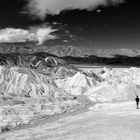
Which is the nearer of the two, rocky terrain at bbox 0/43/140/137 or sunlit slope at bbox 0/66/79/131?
sunlit slope at bbox 0/66/79/131

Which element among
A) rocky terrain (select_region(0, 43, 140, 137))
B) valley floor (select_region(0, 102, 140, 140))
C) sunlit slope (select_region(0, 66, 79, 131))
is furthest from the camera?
rocky terrain (select_region(0, 43, 140, 137))

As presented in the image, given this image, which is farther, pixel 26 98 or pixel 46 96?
pixel 46 96

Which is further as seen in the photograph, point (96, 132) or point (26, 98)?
point (26, 98)

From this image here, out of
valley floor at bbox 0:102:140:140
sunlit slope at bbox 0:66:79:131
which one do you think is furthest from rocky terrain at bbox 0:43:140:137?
valley floor at bbox 0:102:140:140

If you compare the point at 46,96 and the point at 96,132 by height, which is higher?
the point at 46,96

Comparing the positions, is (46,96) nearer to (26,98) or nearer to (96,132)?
(26,98)

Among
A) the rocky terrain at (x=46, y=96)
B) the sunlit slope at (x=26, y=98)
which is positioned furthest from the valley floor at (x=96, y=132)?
→ the sunlit slope at (x=26, y=98)

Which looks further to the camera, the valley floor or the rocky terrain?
the rocky terrain

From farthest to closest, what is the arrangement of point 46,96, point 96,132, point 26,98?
point 46,96 < point 26,98 < point 96,132

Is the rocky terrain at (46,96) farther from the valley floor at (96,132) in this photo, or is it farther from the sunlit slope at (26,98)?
the valley floor at (96,132)

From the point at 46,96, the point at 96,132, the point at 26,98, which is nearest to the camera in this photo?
the point at 96,132

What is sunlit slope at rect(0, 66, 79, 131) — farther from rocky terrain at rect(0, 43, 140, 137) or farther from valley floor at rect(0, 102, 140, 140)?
valley floor at rect(0, 102, 140, 140)

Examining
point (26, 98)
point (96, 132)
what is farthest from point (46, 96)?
point (96, 132)

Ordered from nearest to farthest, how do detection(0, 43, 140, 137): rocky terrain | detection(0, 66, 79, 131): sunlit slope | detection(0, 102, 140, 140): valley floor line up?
detection(0, 102, 140, 140): valley floor < detection(0, 66, 79, 131): sunlit slope < detection(0, 43, 140, 137): rocky terrain
